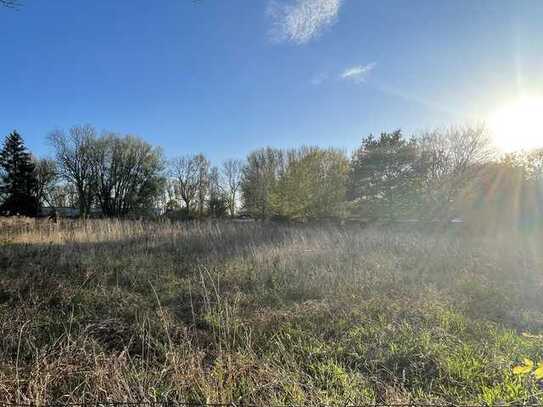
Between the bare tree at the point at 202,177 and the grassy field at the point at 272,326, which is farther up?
the bare tree at the point at 202,177

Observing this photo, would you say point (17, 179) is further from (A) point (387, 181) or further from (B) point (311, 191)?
(A) point (387, 181)

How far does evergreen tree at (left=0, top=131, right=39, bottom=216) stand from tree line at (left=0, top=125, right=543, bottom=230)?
0.09 metres

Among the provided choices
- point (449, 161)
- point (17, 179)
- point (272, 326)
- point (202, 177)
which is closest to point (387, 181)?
point (449, 161)

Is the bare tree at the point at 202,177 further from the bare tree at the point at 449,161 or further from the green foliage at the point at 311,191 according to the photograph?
the bare tree at the point at 449,161

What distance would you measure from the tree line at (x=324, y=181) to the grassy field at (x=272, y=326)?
1246 centimetres

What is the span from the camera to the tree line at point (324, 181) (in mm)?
15859

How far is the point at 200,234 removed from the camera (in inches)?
358

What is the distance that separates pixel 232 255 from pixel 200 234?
3.19 m

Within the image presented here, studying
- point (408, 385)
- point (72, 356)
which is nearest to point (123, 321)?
point (72, 356)

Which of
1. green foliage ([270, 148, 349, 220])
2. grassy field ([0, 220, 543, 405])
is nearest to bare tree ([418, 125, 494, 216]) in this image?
green foliage ([270, 148, 349, 220])

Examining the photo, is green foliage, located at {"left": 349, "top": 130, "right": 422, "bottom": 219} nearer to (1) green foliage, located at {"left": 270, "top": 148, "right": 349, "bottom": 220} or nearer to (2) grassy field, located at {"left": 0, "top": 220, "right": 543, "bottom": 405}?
(1) green foliage, located at {"left": 270, "top": 148, "right": 349, "bottom": 220}

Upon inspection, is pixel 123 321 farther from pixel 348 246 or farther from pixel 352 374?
pixel 348 246

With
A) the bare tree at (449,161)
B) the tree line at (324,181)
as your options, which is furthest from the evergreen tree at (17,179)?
the bare tree at (449,161)

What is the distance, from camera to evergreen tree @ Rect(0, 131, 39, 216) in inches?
1229
